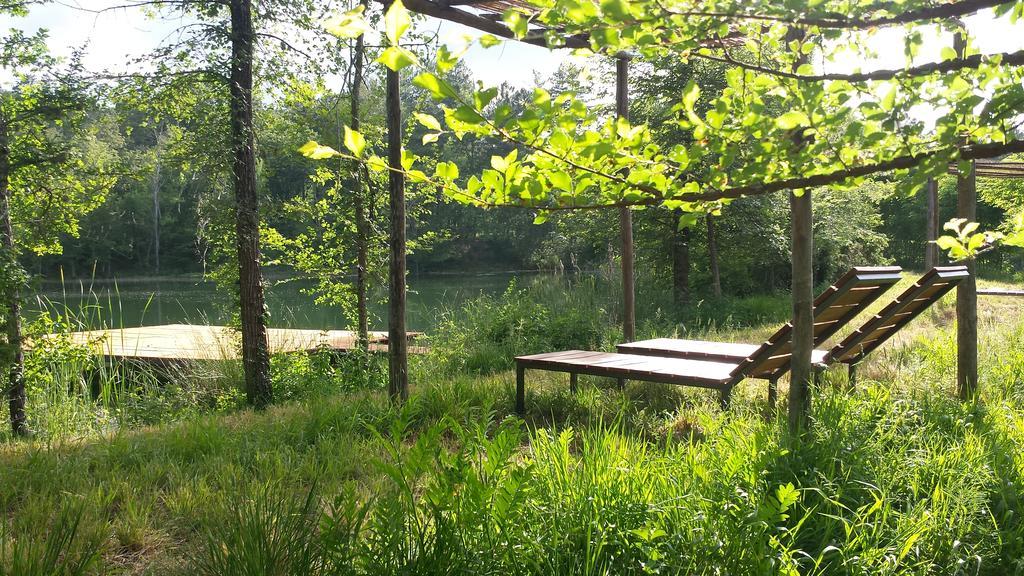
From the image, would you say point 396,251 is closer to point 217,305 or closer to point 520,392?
point 520,392

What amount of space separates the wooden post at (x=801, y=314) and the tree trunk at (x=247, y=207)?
16.2ft

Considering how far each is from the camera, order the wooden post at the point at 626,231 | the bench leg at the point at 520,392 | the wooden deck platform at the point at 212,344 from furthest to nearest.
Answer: the wooden deck platform at the point at 212,344
the wooden post at the point at 626,231
the bench leg at the point at 520,392

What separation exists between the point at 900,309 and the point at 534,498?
336cm

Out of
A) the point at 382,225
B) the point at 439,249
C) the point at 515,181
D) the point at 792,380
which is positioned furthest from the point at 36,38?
the point at 439,249

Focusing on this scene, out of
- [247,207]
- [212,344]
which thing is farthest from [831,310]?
[212,344]

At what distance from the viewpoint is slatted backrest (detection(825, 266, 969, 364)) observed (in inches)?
170

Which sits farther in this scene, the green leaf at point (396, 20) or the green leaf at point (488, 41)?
the green leaf at point (488, 41)

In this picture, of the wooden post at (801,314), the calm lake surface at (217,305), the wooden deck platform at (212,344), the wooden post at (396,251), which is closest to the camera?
the wooden post at (801,314)

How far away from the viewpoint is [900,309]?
4.60 meters

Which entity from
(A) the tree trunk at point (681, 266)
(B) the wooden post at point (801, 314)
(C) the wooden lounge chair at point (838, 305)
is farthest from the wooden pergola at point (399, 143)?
(A) the tree trunk at point (681, 266)

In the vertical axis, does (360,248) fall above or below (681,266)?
above

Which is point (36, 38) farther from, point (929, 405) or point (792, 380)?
point (929, 405)

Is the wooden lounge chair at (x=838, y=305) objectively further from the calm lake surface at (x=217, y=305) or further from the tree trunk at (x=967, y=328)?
the calm lake surface at (x=217, y=305)

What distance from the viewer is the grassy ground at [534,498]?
6.89 feet
